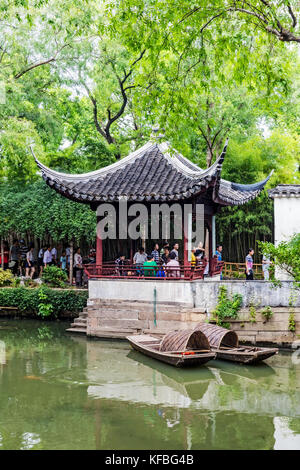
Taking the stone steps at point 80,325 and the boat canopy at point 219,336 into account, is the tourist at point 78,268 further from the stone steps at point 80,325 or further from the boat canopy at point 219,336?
the boat canopy at point 219,336

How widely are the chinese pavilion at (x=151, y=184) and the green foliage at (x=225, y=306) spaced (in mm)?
1257

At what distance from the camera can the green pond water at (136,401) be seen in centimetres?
670

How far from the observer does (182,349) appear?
33.7 ft

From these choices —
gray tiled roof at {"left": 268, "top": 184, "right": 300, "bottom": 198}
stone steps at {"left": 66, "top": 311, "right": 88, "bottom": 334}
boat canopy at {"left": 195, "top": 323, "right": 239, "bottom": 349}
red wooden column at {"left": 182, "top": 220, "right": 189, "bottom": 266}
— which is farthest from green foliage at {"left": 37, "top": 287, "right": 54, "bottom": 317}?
gray tiled roof at {"left": 268, "top": 184, "right": 300, "bottom": 198}

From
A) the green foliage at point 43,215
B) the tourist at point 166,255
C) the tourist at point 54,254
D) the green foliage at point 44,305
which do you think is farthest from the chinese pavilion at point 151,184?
the tourist at point 54,254

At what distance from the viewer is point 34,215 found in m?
18.3

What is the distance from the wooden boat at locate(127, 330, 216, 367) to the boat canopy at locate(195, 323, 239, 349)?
1.06ft

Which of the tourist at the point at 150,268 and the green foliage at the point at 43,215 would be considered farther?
the green foliage at the point at 43,215

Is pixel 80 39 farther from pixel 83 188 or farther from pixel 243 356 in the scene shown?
pixel 243 356

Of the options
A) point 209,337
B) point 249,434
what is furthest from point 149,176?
point 249,434

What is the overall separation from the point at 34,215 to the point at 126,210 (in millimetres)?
5413

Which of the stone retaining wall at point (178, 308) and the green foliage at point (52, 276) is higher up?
the green foliage at point (52, 276)

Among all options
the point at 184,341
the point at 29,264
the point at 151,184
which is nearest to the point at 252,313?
the point at 184,341

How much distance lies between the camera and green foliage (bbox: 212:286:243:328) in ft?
40.2
